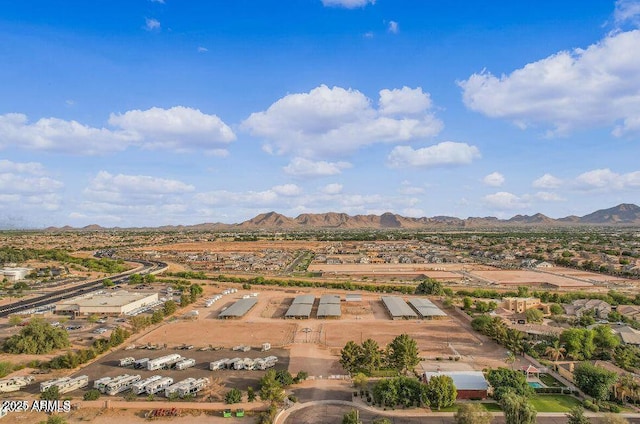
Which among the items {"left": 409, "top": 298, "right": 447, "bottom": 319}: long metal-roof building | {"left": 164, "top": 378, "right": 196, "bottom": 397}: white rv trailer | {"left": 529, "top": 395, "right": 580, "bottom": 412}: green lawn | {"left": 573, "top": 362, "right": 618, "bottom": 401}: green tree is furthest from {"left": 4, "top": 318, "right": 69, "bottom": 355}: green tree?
{"left": 573, "top": 362, "right": 618, "bottom": 401}: green tree

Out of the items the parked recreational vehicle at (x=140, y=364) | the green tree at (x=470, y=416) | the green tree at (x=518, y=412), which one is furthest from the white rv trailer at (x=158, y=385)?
the green tree at (x=518, y=412)

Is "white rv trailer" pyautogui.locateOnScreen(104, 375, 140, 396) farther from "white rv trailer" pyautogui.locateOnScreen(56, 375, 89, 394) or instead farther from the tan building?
the tan building

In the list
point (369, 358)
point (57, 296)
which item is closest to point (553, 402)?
point (369, 358)

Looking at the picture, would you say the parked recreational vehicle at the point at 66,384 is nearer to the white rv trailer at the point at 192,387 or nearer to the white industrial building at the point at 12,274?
the white rv trailer at the point at 192,387

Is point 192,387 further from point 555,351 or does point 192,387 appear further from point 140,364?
point 555,351

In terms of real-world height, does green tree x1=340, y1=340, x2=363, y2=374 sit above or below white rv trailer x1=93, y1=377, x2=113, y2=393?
above

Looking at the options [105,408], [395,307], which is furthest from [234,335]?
[395,307]
